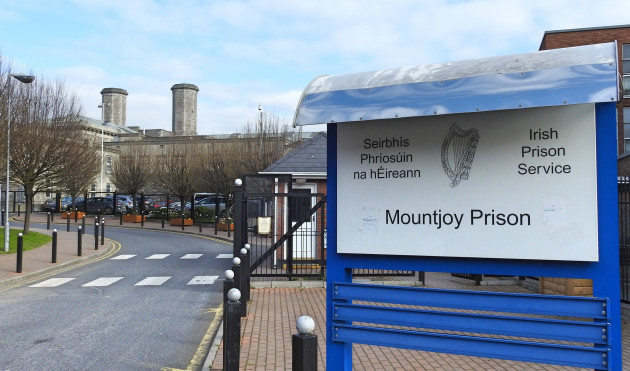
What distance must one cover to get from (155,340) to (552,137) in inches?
237

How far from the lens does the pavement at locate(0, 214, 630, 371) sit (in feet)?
20.2

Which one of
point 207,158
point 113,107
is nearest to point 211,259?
point 207,158

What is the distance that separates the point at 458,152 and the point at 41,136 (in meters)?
22.6

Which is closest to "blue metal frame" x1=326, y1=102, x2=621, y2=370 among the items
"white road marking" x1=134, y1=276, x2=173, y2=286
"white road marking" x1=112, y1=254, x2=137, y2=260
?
"white road marking" x1=134, y1=276, x2=173, y2=286

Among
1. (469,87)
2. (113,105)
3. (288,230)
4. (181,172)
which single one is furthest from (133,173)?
(113,105)

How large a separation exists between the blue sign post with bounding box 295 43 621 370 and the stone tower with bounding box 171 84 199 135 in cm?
7527

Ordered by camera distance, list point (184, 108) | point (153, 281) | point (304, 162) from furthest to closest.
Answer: point (184, 108), point (304, 162), point (153, 281)

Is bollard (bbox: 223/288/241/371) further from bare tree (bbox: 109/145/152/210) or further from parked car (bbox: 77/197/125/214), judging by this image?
parked car (bbox: 77/197/125/214)

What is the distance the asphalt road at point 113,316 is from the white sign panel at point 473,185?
3476mm

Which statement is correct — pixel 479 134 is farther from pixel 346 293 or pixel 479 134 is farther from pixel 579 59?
pixel 346 293

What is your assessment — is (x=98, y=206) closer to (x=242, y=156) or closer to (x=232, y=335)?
(x=242, y=156)

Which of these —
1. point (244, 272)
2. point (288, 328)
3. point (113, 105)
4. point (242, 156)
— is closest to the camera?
point (288, 328)

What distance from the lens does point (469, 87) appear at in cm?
369

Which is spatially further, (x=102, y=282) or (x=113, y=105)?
(x=113, y=105)
